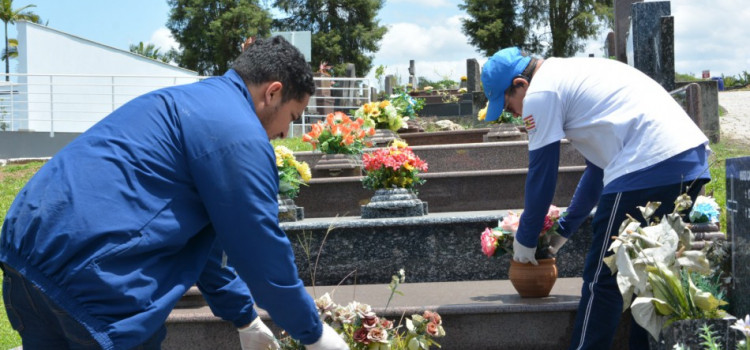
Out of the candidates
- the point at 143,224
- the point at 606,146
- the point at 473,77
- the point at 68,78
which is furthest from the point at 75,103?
the point at 143,224

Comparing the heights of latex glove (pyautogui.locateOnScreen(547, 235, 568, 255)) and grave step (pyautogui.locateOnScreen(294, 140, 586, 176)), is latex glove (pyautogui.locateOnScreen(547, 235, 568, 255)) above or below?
below

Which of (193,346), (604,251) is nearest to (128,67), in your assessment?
(193,346)


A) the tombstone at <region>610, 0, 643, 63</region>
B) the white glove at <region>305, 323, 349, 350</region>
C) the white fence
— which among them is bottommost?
the white glove at <region>305, 323, 349, 350</region>

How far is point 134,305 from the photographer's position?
80.3 inches

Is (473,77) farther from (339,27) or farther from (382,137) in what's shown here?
(339,27)

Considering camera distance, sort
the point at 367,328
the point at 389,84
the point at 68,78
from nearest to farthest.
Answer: the point at 367,328 → the point at 389,84 → the point at 68,78

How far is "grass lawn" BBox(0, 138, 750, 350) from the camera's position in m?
5.04

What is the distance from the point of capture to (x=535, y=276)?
4.17m

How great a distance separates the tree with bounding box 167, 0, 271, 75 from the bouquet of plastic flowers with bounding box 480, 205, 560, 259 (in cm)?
3276

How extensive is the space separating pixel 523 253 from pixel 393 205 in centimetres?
194

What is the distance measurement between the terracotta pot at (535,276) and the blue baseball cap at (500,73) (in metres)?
0.88

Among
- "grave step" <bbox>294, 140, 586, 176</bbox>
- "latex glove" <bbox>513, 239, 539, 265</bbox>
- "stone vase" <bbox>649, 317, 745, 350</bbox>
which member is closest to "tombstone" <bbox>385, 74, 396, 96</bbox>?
"grave step" <bbox>294, 140, 586, 176</bbox>

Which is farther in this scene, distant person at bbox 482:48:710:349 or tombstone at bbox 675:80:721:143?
tombstone at bbox 675:80:721:143

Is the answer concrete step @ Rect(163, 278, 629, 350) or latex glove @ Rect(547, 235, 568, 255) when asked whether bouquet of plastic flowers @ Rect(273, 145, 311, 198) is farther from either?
latex glove @ Rect(547, 235, 568, 255)
